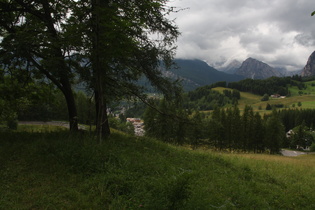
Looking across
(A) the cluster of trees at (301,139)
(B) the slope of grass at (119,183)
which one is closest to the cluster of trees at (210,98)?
(A) the cluster of trees at (301,139)

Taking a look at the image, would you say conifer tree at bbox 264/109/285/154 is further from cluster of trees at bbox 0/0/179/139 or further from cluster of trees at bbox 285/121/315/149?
cluster of trees at bbox 0/0/179/139

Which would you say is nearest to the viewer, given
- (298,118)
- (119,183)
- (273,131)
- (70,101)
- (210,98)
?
(119,183)

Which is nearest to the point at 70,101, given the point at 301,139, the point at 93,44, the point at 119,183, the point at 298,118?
the point at 93,44

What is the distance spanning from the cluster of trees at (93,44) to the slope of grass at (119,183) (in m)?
1.68

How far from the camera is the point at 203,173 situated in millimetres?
6332

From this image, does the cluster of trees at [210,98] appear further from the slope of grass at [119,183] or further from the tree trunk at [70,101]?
the slope of grass at [119,183]

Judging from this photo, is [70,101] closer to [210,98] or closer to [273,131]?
[273,131]

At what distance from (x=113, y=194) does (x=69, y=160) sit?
2.01 m

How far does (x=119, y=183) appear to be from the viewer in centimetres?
472

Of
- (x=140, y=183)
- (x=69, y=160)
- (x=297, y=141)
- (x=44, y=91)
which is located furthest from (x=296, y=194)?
(x=297, y=141)

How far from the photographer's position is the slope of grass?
3875mm

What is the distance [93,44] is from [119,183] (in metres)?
4.86

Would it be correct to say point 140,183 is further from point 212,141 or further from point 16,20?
point 212,141

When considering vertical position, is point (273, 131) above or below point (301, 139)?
above
